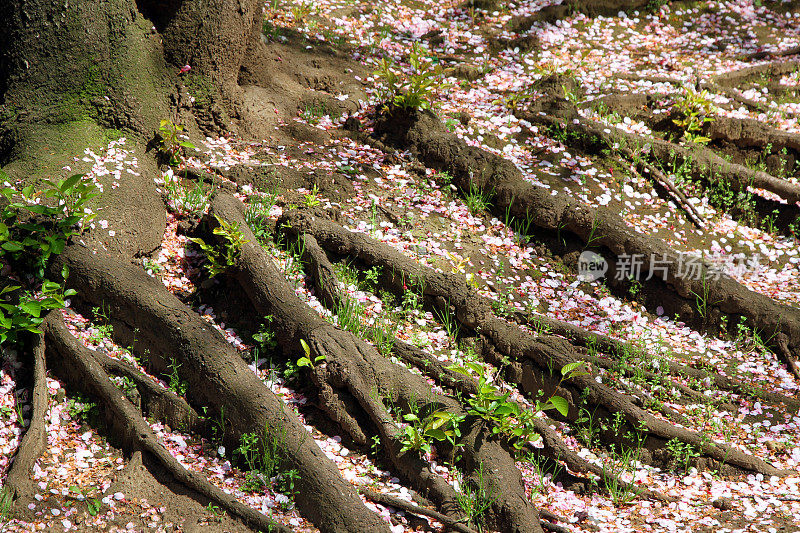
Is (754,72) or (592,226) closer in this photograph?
(592,226)

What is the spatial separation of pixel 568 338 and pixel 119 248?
136 inches

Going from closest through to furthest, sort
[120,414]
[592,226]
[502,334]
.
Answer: [120,414] → [502,334] → [592,226]

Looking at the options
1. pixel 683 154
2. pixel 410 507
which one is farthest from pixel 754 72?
pixel 410 507

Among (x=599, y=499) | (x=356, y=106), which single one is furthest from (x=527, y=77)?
(x=599, y=499)

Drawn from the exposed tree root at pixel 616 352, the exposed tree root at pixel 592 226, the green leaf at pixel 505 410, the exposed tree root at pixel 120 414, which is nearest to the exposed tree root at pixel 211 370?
the exposed tree root at pixel 120 414

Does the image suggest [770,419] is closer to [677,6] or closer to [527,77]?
[527,77]

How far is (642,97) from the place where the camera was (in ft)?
24.1

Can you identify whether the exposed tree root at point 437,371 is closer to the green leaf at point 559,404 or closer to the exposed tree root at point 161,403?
the green leaf at point 559,404

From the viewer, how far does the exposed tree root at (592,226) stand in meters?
5.12

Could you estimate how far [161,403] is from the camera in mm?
3861

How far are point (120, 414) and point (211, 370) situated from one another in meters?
0.57

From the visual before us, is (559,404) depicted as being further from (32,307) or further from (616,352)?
(32,307)

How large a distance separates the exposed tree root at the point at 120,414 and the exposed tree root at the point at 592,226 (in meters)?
3.60

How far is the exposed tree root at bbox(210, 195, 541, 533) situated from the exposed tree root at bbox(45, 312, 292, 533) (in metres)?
0.83
